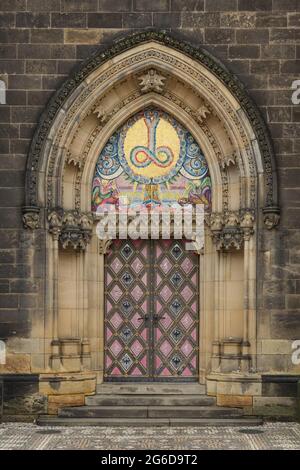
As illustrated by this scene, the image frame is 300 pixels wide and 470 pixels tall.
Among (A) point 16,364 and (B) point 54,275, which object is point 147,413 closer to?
(A) point 16,364

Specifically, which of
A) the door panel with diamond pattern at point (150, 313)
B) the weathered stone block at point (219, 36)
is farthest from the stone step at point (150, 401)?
the weathered stone block at point (219, 36)

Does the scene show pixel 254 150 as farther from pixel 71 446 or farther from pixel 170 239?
pixel 71 446

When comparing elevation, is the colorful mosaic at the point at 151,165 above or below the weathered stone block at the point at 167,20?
below

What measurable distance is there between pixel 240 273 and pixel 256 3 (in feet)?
13.6

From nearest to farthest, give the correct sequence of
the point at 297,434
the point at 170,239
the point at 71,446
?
the point at 71,446
the point at 297,434
the point at 170,239

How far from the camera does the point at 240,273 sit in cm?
1455

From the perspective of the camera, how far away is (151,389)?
14586 mm

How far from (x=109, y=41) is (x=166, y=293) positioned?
403 centimetres

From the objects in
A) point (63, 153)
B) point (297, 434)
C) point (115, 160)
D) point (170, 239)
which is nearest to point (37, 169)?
point (63, 153)

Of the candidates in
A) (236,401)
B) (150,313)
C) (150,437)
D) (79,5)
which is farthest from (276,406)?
(79,5)

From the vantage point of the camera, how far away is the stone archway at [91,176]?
14.2 meters

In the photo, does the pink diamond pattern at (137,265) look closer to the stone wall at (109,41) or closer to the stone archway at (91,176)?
the stone archway at (91,176)

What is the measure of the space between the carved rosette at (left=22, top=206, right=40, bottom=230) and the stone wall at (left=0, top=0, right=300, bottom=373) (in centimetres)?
13

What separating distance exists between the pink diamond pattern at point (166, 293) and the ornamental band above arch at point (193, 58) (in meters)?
1.96
